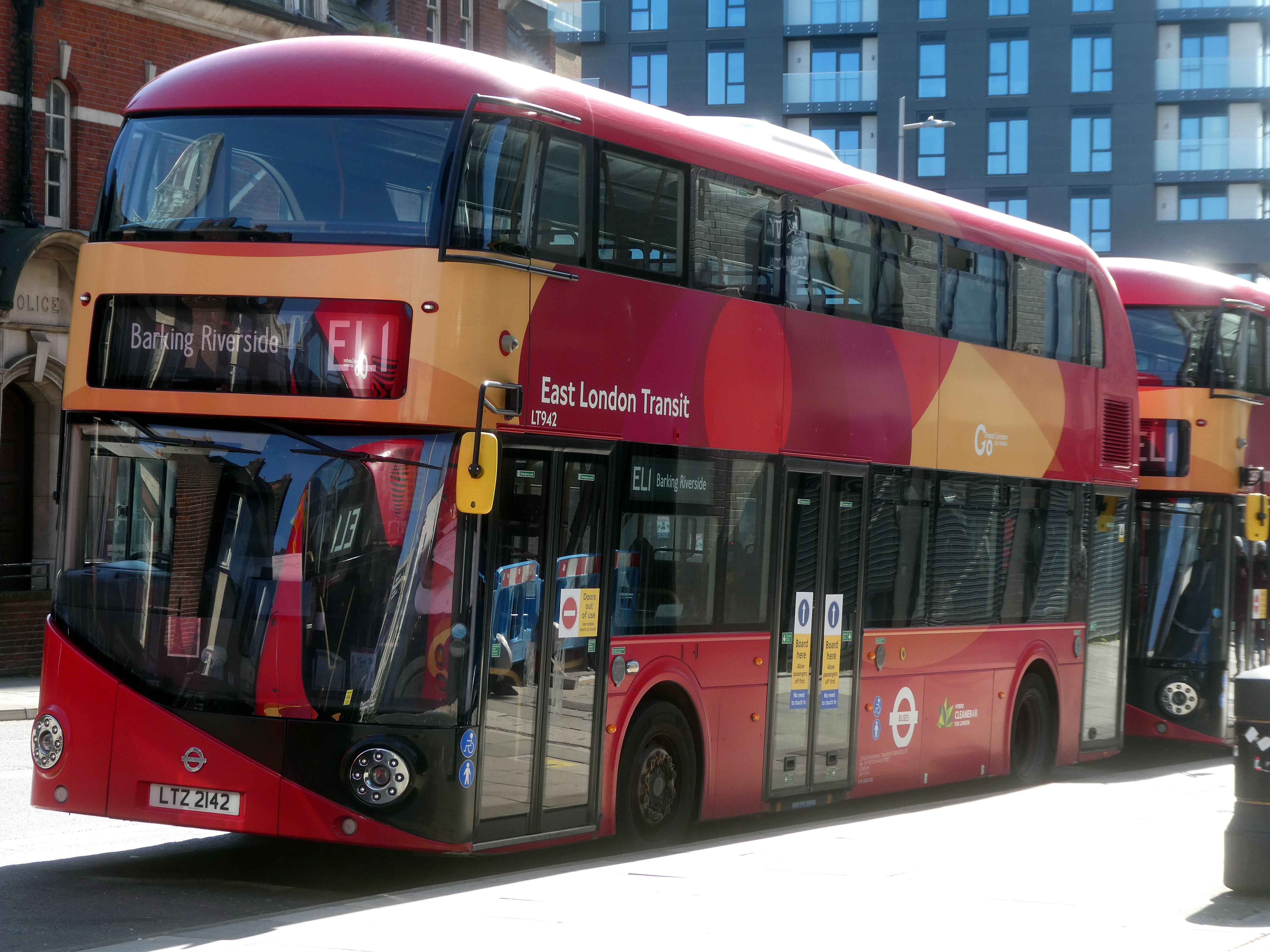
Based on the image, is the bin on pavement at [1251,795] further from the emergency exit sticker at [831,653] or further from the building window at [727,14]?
the building window at [727,14]

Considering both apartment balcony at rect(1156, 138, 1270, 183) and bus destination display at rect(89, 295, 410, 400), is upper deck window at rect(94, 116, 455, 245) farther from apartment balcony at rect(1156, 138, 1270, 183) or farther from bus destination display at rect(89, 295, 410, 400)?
apartment balcony at rect(1156, 138, 1270, 183)

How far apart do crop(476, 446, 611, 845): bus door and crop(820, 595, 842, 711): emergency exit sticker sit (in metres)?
2.82

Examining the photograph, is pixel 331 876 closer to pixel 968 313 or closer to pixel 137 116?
pixel 137 116

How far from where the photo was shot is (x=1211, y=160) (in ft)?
192

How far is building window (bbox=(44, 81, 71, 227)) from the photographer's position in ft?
82.5

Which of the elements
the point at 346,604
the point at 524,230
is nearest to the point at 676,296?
the point at 524,230

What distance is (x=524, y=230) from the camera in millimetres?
9461

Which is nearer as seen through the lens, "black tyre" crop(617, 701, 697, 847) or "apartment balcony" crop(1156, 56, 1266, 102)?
"black tyre" crop(617, 701, 697, 847)

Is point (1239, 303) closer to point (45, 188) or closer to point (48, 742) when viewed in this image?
point (48, 742)

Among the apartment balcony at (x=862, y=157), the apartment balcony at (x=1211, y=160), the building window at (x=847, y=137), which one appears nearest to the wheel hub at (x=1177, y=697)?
the apartment balcony at (x=862, y=157)

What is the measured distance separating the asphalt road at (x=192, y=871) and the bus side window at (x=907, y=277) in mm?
3764

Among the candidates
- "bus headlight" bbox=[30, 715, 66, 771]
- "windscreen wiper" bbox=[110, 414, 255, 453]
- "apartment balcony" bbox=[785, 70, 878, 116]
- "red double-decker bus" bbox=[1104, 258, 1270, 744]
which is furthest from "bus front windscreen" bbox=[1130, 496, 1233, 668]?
"apartment balcony" bbox=[785, 70, 878, 116]

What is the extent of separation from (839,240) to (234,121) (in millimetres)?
4924

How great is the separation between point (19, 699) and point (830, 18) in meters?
46.3
